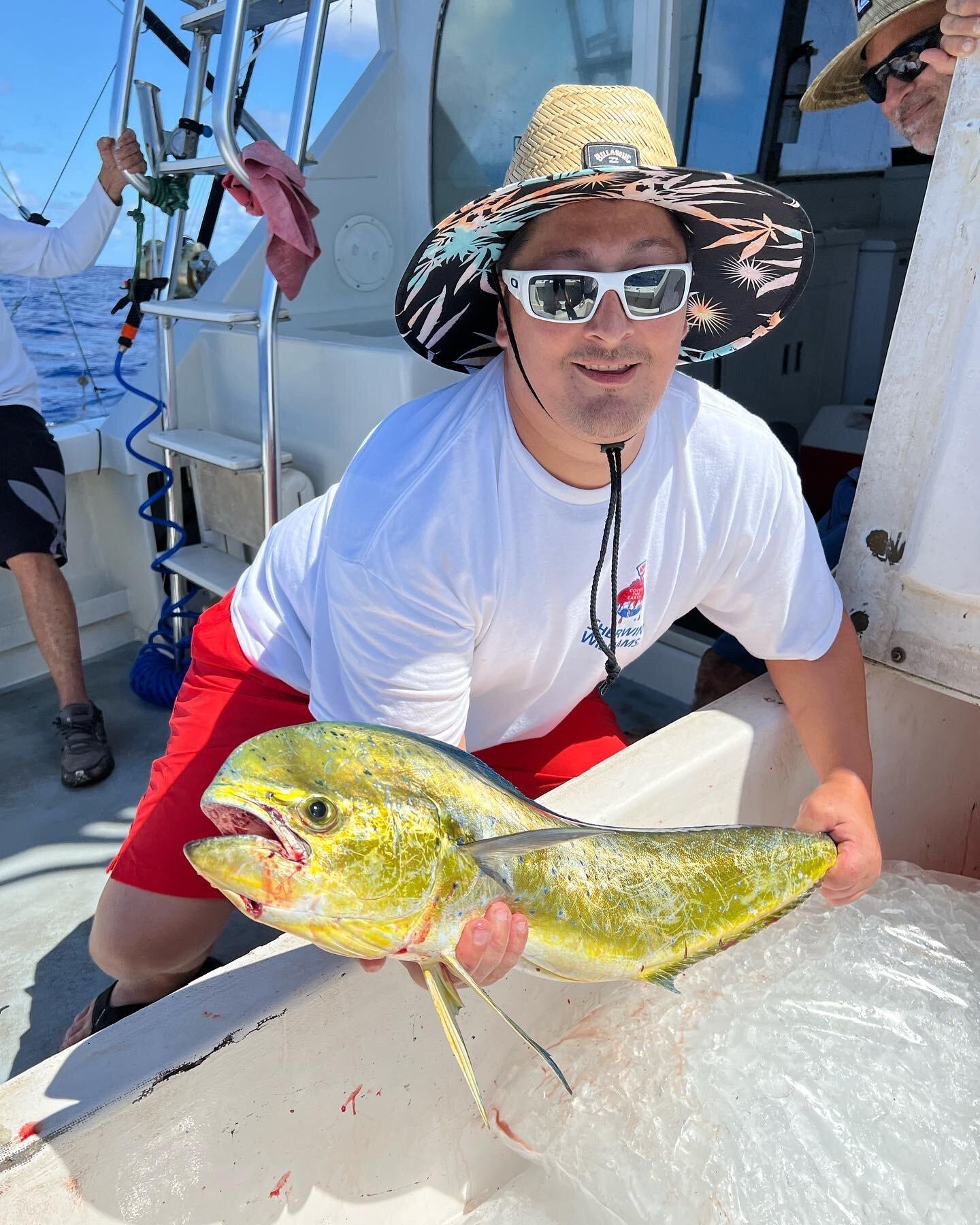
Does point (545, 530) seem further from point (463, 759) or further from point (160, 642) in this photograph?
point (160, 642)

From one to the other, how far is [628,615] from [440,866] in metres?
0.82

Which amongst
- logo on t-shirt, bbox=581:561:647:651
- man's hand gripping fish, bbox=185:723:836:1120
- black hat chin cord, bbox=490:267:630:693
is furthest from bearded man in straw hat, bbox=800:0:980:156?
man's hand gripping fish, bbox=185:723:836:1120

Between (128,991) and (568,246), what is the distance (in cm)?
164

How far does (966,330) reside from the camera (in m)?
1.79

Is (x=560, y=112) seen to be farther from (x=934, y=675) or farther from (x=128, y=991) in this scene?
(x=128, y=991)

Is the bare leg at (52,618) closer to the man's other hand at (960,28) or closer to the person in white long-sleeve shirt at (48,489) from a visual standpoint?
the person in white long-sleeve shirt at (48,489)

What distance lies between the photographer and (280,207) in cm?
238

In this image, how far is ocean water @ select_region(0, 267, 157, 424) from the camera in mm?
8508

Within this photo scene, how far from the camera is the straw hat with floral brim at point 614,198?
1.37 meters

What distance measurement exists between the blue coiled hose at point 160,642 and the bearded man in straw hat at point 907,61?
2566 millimetres

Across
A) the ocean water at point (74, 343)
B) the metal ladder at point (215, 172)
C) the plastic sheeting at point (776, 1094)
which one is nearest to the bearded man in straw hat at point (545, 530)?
the plastic sheeting at point (776, 1094)

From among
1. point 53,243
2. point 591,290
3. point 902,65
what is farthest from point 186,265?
point 591,290

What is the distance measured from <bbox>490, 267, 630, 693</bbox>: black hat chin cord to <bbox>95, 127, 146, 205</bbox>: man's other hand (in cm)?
209

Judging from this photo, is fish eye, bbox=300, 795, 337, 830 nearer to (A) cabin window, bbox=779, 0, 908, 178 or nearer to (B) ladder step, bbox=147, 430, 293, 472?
(B) ladder step, bbox=147, 430, 293, 472
